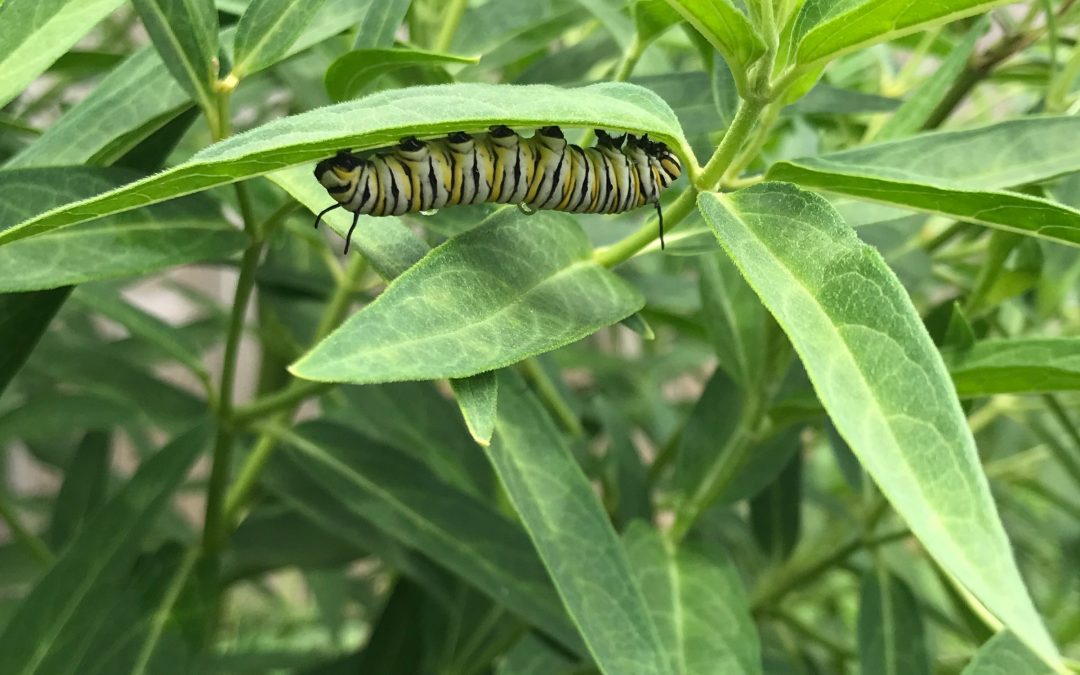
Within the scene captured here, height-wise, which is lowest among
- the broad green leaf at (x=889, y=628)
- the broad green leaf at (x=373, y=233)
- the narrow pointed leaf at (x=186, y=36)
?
the broad green leaf at (x=889, y=628)

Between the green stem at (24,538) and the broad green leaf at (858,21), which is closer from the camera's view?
the broad green leaf at (858,21)

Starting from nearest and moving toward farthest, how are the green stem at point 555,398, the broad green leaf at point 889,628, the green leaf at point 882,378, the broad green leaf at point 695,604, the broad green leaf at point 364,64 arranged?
the green leaf at point 882,378
the broad green leaf at point 364,64
the broad green leaf at point 695,604
the broad green leaf at point 889,628
the green stem at point 555,398

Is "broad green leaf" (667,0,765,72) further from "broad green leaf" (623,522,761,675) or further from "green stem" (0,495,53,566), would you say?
"green stem" (0,495,53,566)

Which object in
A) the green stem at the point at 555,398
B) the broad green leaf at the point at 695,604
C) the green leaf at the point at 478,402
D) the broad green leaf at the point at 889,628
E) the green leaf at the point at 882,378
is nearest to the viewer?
the green leaf at the point at 882,378

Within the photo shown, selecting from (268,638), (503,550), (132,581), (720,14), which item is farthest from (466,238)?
(268,638)

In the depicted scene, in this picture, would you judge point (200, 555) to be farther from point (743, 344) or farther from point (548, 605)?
point (743, 344)

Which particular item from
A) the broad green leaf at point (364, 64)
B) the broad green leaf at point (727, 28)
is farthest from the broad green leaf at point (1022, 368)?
the broad green leaf at point (364, 64)

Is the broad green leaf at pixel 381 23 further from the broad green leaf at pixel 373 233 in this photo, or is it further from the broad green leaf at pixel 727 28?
the broad green leaf at pixel 727 28
